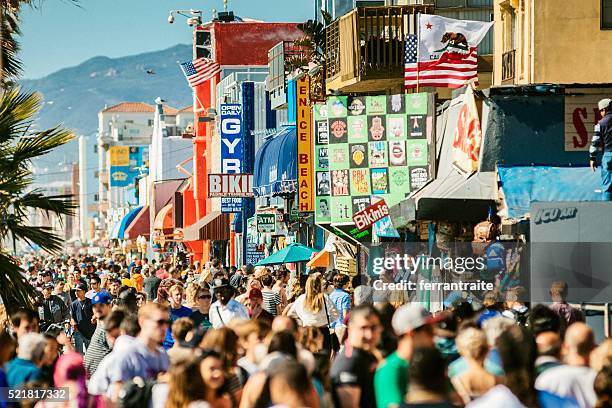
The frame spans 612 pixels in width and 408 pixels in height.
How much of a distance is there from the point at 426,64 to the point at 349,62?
4727 millimetres

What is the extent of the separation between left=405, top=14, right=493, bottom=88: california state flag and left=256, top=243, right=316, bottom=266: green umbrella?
7110mm

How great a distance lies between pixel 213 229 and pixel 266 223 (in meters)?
16.0

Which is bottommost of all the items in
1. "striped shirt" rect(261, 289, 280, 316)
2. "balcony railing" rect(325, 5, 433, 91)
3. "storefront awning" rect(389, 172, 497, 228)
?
"striped shirt" rect(261, 289, 280, 316)

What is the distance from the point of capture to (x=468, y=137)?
20828 mm

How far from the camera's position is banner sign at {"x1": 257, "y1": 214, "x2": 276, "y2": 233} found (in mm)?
40406

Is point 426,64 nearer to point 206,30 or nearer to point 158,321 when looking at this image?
point 158,321

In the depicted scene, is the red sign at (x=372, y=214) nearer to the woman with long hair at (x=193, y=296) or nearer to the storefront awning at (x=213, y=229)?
the woman with long hair at (x=193, y=296)

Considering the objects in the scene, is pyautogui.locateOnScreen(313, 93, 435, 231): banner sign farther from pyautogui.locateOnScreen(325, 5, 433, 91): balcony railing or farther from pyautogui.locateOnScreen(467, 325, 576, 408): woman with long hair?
pyautogui.locateOnScreen(467, 325, 576, 408): woman with long hair

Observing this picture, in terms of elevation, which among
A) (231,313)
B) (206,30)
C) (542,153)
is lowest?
(231,313)

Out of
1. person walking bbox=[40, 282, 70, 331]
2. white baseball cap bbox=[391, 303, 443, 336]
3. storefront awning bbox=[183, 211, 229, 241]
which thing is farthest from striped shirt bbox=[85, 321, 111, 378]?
storefront awning bbox=[183, 211, 229, 241]

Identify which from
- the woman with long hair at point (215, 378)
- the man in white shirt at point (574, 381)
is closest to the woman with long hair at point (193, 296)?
the woman with long hair at point (215, 378)

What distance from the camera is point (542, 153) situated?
20.4m

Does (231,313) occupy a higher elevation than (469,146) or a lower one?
lower

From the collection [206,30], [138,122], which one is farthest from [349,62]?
[138,122]
